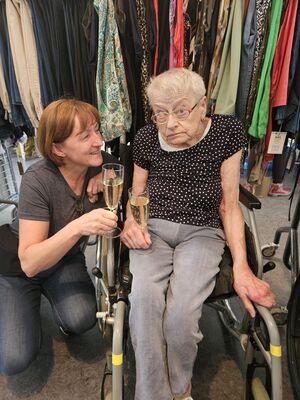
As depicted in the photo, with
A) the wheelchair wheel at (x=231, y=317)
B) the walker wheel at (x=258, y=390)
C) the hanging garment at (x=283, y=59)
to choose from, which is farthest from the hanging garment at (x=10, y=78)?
the walker wheel at (x=258, y=390)

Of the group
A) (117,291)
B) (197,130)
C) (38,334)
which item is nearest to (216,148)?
(197,130)

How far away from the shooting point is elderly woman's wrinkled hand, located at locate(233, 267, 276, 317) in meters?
0.95

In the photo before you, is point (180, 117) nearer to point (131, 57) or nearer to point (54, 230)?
point (54, 230)

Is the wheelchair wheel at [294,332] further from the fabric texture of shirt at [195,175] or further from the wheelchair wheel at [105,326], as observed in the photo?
the wheelchair wheel at [105,326]

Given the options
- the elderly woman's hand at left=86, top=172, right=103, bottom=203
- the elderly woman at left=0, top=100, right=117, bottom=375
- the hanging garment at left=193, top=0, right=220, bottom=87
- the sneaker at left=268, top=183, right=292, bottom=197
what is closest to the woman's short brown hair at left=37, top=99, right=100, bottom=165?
the elderly woman at left=0, top=100, right=117, bottom=375

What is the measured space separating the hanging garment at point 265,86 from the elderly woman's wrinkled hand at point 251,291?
1147 mm

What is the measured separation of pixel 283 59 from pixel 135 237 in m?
1.42

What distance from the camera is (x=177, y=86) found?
105cm

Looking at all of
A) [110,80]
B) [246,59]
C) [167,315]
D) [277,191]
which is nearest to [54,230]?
[167,315]

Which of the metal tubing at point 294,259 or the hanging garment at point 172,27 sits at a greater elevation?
the hanging garment at point 172,27

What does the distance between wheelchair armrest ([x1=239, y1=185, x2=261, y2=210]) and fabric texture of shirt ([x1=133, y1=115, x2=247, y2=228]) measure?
0.37ft

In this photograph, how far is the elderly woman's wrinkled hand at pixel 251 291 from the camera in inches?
37.6

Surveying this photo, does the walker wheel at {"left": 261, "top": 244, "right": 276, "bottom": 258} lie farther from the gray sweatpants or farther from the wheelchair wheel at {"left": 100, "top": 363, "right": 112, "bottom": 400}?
the wheelchair wheel at {"left": 100, "top": 363, "right": 112, "bottom": 400}

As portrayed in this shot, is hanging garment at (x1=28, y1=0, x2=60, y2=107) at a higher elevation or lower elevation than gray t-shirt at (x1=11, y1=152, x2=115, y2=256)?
higher
